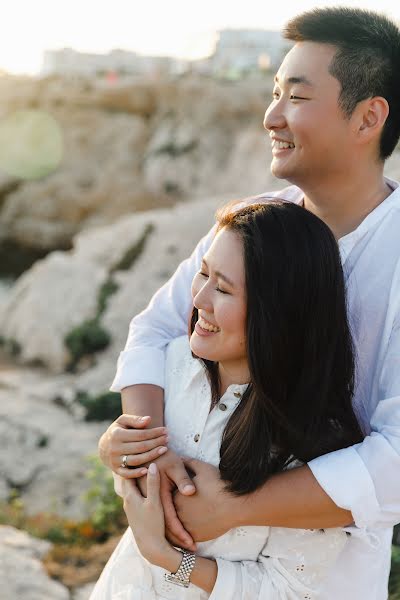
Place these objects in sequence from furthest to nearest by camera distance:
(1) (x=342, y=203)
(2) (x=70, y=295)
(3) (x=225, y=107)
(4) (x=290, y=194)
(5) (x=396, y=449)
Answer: (3) (x=225, y=107) → (2) (x=70, y=295) → (4) (x=290, y=194) → (1) (x=342, y=203) → (5) (x=396, y=449)

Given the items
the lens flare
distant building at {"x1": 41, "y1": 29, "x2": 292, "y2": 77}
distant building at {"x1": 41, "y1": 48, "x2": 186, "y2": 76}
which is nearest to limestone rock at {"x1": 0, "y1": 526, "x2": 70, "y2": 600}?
the lens flare

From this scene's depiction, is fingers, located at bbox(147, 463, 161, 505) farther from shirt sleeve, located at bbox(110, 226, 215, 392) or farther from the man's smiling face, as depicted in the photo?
the man's smiling face

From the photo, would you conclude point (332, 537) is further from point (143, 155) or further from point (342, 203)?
point (143, 155)

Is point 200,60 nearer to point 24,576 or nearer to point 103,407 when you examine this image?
point 103,407

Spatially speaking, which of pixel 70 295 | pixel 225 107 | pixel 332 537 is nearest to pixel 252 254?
pixel 332 537

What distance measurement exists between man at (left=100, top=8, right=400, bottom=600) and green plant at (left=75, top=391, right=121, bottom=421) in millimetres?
7275

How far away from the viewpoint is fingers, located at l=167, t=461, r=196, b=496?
6.58 ft

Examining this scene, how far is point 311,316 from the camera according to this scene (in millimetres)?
1945

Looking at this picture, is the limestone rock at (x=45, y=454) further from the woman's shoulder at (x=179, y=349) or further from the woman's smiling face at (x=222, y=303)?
the woman's smiling face at (x=222, y=303)

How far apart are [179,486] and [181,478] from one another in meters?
0.03

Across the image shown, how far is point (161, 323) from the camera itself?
8.71 feet

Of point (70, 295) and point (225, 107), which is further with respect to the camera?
point (225, 107)

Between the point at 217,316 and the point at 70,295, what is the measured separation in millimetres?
11328

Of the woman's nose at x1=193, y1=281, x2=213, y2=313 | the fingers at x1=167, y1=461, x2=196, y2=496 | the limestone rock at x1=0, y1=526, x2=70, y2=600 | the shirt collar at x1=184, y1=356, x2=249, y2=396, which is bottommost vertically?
the limestone rock at x1=0, y1=526, x2=70, y2=600
